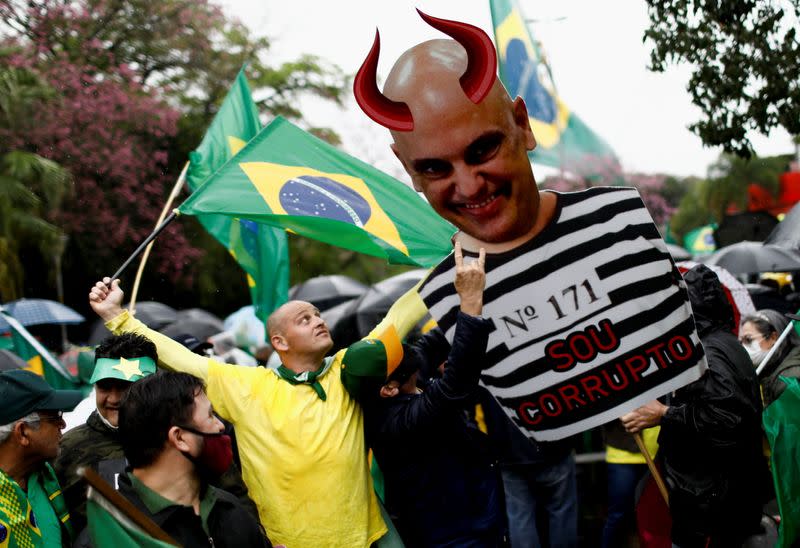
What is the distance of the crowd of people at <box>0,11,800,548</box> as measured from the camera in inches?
102

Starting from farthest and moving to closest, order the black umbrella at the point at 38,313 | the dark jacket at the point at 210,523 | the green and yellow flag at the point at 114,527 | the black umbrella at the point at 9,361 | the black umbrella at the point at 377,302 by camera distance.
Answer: the black umbrella at the point at 38,313, the black umbrella at the point at 377,302, the black umbrella at the point at 9,361, the dark jacket at the point at 210,523, the green and yellow flag at the point at 114,527

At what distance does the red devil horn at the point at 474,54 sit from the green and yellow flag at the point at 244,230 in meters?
2.97

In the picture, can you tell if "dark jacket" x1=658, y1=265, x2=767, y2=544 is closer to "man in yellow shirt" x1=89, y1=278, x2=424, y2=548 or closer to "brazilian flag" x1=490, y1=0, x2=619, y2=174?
"man in yellow shirt" x1=89, y1=278, x2=424, y2=548

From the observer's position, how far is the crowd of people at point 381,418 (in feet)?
8.52

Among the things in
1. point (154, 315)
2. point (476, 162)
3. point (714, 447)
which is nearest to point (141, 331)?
point (476, 162)

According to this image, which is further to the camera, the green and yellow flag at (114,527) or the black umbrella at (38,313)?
the black umbrella at (38,313)

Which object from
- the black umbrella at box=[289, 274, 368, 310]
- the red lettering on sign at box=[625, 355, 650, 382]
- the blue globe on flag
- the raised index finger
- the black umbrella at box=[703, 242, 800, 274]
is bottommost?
the black umbrella at box=[289, 274, 368, 310]

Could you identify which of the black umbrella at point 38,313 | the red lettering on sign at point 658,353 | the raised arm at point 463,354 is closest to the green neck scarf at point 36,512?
the raised arm at point 463,354

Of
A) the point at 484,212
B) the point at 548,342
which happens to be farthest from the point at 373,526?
the point at 484,212

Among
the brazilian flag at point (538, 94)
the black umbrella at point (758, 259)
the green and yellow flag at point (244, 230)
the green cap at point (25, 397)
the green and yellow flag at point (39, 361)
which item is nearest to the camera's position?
the green cap at point (25, 397)

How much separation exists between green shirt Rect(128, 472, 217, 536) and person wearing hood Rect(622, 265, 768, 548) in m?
1.76

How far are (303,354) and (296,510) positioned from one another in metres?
0.62

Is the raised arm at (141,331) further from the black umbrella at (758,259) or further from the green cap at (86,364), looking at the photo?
the black umbrella at (758,259)

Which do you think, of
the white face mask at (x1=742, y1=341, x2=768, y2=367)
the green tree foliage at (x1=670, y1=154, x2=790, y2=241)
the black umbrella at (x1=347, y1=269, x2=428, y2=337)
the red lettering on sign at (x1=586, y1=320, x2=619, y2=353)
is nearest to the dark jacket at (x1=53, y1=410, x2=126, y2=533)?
the red lettering on sign at (x1=586, y1=320, x2=619, y2=353)
